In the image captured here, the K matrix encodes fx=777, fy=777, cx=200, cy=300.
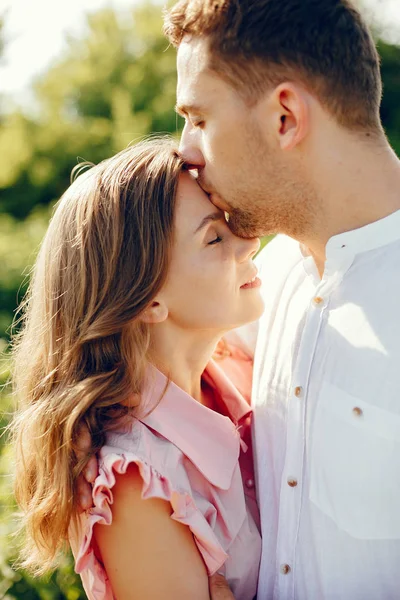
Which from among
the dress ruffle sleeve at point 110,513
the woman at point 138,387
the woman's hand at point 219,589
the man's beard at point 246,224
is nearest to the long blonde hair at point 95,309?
the woman at point 138,387

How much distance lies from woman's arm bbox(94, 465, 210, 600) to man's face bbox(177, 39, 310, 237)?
902 mm

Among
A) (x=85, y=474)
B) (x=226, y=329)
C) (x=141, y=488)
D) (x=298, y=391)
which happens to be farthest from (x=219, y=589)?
(x=226, y=329)

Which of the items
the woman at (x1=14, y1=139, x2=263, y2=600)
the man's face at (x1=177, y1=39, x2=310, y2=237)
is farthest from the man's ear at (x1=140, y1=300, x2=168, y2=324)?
the man's face at (x1=177, y1=39, x2=310, y2=237)

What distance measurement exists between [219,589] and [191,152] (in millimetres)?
1376

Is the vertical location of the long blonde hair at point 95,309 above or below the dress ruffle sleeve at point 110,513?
above

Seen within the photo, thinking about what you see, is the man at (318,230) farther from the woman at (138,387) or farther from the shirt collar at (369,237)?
the woman at (138,387)

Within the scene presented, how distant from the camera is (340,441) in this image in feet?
7.46

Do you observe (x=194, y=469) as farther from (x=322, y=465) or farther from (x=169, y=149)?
(x=169, y=149)

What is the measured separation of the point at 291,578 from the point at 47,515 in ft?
2.53

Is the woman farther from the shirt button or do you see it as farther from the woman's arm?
the shirt button

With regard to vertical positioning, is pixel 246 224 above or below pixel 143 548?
above

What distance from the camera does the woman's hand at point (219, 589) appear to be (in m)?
2.27

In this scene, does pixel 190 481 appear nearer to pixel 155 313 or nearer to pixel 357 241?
pixel 155 313

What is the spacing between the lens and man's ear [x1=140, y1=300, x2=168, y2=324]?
2.46m
